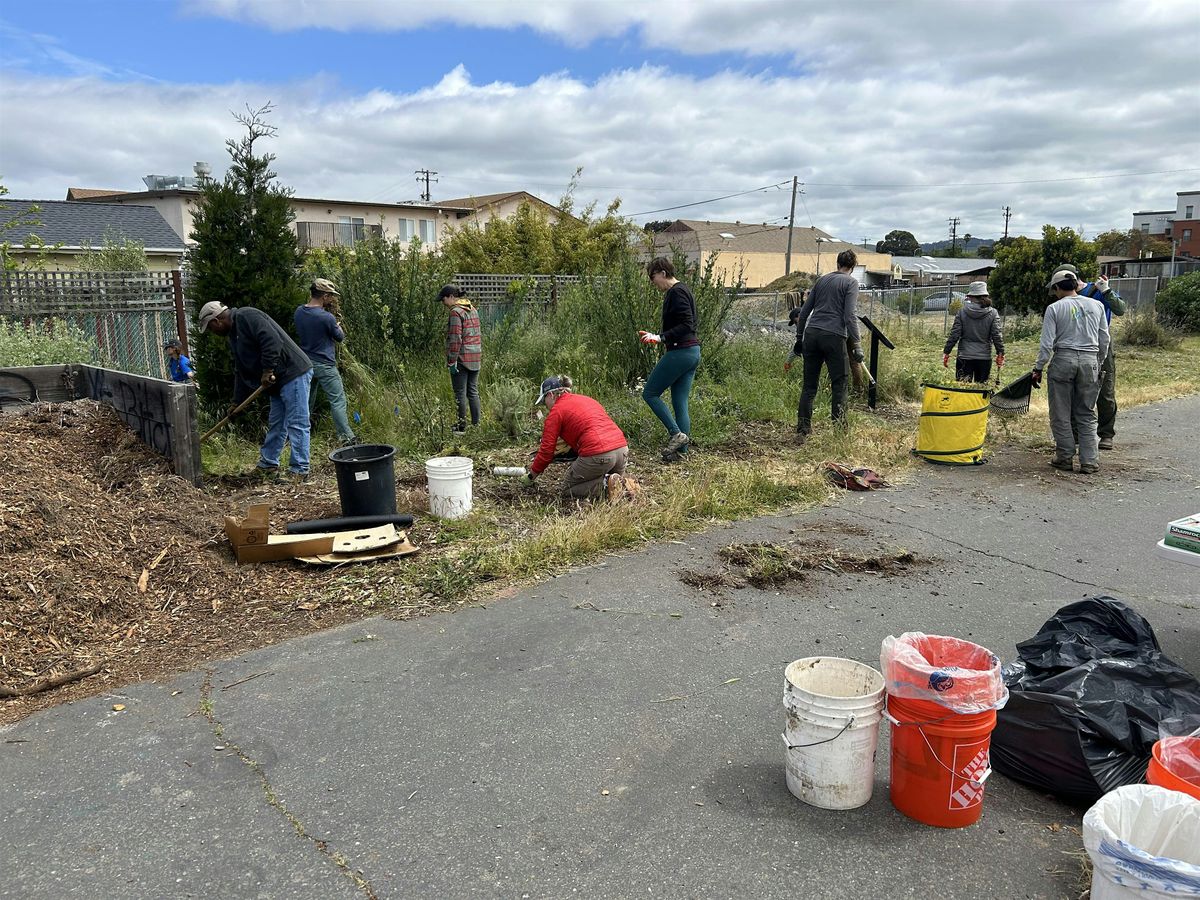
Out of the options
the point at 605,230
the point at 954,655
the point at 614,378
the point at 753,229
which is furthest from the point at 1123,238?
the point at 954,655

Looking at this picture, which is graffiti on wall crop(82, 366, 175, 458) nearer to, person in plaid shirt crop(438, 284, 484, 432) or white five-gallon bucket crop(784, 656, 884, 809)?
person in plaid shirt crop(438, 284, 484, 432)

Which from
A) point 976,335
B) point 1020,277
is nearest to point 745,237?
point 1020,277

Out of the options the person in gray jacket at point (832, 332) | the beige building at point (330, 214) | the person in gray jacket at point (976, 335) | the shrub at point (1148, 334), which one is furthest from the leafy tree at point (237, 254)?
the beige building at point (330, 214)

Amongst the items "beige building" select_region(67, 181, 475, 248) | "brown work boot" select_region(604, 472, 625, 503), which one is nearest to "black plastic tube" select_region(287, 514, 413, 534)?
"brown work boot" select_region(604, 472, 625, 503)

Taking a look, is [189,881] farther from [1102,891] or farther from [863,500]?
[863,500]

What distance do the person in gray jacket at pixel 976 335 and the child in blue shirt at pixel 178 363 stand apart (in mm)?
9328

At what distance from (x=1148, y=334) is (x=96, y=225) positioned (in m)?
35.1

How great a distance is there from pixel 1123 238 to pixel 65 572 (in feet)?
328

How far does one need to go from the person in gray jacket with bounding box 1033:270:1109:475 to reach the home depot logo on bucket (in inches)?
229

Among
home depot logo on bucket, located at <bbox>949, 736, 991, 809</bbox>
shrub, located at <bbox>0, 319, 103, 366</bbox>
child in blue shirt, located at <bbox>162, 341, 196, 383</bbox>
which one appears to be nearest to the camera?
home depot logo on bucket, located at <bbox>949, 736, 991, 809</bbox>

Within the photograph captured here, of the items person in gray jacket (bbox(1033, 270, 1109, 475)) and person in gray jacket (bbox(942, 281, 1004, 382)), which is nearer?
person in gray jacket (bbox(1033, 270, 1109, 475))

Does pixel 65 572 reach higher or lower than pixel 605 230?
lower

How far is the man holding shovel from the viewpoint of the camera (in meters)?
7.12

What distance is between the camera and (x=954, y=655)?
309 centimetres
